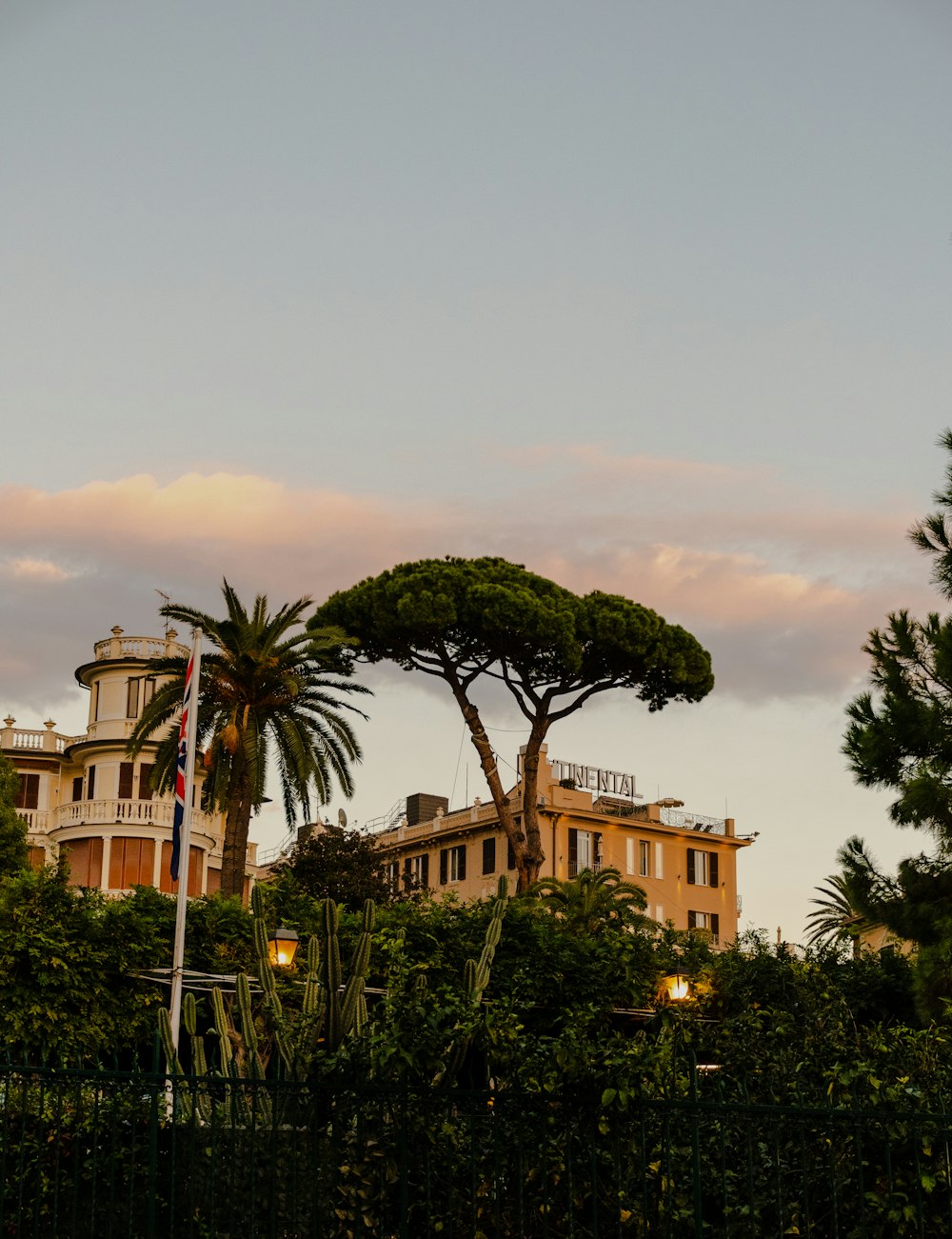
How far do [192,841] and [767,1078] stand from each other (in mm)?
39717

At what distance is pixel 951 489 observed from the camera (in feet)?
70.3

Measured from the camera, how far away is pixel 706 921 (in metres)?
59.9

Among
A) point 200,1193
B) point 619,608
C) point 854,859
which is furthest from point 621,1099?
point 619,608

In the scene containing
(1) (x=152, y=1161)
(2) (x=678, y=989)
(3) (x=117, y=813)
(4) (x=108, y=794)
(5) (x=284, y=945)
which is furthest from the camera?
(4) (x=108, y=794)

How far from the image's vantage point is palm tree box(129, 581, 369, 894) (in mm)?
29469

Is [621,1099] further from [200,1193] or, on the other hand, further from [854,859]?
[854,859]

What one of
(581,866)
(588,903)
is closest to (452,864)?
(581,866)

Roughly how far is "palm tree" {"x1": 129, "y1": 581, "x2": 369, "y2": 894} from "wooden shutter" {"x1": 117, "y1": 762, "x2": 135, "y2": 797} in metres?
17.0

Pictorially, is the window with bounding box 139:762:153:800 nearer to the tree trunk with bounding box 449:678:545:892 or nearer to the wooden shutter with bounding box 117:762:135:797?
the wooden shutter with bounding box 117:762:135:797

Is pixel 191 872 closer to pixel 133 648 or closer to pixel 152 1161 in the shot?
pixel 133 648

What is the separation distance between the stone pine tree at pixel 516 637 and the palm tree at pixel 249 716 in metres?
9.73

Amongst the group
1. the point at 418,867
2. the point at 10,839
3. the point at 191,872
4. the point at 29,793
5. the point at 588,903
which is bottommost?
the point at 588,903

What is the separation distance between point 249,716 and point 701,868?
3503 cm

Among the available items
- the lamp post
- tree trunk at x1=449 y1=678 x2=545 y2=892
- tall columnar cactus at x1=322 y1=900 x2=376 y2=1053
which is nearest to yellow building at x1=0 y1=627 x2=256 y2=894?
tree trunk at x1=449 y1=678 x2=545 y2=892
